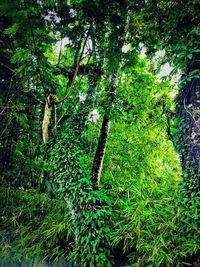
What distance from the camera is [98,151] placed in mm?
4328

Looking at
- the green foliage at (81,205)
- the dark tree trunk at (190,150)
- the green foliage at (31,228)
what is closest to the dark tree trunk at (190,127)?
the dark tree trunk at (190,150)

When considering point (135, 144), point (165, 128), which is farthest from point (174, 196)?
point (165, 128)

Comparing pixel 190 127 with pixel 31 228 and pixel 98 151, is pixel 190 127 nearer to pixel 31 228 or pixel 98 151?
pixel 98 151

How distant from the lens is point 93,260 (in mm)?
2912

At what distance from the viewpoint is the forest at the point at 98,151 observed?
262 centimetres

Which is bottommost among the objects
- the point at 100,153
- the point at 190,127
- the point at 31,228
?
the point at 31,228

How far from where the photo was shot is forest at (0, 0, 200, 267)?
2619 millimetres

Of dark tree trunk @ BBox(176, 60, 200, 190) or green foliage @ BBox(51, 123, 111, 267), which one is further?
green foliage @ BBox(51, 123, 111, 267)

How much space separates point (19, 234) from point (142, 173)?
2833 mm

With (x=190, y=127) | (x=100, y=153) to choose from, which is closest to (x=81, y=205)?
(x=100, y=153)

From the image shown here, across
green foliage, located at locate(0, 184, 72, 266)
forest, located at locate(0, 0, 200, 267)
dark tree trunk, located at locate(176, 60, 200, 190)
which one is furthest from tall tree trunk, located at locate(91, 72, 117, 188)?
dark tree trunk, located at locate(176, 60, 200, 190)

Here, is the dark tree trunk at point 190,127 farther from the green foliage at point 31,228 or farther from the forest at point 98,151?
the green foliage at point 31,228

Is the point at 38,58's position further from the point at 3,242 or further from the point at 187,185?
the point at 3,242

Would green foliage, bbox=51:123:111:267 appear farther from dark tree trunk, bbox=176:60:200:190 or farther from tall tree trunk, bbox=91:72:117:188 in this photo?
dark tree trunk, bbox=176:60:200:190
